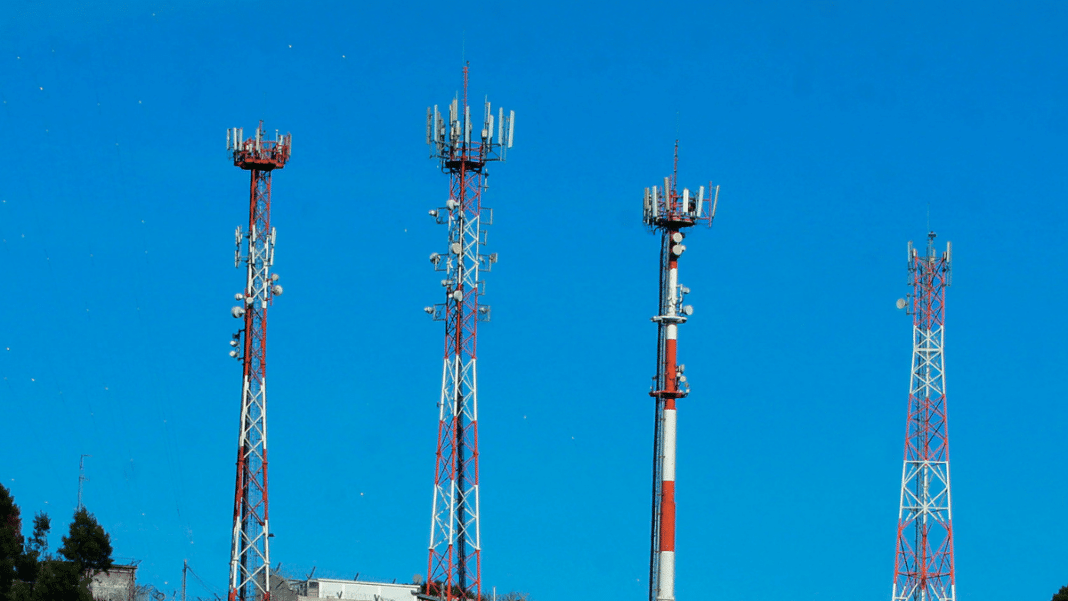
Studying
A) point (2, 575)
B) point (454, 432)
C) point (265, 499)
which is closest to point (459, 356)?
point (454, 432)

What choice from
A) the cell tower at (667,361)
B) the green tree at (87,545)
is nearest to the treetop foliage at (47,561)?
the green tree at (87,545)

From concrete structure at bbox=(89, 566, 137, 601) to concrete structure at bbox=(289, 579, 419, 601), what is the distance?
11588 mm

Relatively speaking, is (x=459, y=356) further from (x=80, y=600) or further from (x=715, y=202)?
(x=80, y=600)

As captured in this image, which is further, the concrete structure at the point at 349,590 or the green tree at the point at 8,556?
the concrete structure at the point at 349,590

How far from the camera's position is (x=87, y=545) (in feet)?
326

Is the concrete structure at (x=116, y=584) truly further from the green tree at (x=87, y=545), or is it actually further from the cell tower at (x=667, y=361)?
the cell tower at (x=667, y=361)

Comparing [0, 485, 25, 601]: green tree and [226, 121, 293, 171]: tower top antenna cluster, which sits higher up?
[226, 121, 293, 171]: tower top antenna cluster

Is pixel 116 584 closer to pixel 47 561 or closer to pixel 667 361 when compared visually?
pixel 47 561

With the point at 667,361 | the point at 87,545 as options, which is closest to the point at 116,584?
the point at 87,545

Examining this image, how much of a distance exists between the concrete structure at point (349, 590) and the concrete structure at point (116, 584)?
11.6 meters

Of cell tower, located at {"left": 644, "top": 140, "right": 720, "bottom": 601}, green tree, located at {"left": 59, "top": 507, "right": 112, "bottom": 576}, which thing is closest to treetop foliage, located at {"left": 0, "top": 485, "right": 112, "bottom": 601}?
green tree, located at {"left": 59, "top": 507, "right": 112, "bottom": 576}

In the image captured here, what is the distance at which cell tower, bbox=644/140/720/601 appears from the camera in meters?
82.1

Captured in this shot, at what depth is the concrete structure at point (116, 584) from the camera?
104000 mm

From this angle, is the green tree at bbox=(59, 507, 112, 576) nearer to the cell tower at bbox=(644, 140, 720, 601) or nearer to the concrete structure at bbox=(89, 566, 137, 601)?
the concrete structure at bbox=(89, 566, 137, 601)
